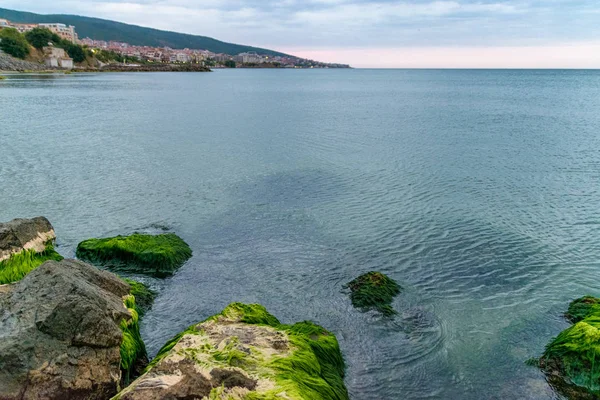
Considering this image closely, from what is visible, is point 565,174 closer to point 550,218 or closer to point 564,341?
point 550,218

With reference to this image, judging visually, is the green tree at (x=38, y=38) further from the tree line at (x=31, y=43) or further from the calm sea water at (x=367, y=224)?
the calm sea water at (x=367, y=224)

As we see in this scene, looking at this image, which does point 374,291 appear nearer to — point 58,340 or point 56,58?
point 58,340

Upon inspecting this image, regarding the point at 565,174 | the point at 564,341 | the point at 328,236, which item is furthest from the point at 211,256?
the point at 565,174

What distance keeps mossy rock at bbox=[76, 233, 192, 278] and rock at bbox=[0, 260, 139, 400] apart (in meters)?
4.32

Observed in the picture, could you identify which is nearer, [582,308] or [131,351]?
[131,351]

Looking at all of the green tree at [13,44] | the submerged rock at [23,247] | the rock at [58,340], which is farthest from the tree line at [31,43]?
the rock at [58,340]

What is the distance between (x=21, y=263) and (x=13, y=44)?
425ft

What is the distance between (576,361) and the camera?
23.6 ft

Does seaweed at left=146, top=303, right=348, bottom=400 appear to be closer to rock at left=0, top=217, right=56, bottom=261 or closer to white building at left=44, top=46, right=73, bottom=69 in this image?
rock at left=0, top=217, right=56, bottom=261

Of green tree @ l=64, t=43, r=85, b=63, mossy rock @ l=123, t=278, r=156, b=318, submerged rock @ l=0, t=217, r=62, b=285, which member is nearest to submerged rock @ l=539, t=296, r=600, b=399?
mossy rock @ l=123, t=278, r=156, b=318

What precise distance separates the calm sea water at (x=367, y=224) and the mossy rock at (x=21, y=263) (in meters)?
1.41

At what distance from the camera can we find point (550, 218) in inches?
568

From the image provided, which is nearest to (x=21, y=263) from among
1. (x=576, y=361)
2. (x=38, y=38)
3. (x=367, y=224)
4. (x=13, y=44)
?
(x=367, y=224)

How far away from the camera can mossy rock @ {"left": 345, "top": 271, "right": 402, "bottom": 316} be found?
9.20 m
